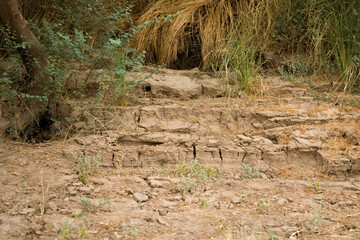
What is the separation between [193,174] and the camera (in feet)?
10.8

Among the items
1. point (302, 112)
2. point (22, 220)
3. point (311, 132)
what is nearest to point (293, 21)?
point (302, 112)

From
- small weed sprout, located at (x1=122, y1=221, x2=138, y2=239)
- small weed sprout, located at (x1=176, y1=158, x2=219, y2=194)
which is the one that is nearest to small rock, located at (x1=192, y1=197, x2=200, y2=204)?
small weed sprout, located at (x1=176, y1=158, x2=219, y2=194)

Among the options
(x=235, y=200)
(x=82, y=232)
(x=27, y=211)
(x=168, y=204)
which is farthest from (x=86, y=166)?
(x=235, y=200)

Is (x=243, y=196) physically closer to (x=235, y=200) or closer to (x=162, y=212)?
(x=235, y=200)

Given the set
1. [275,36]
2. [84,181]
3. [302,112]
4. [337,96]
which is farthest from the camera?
[275,36]

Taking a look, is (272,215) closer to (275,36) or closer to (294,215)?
(294,215)

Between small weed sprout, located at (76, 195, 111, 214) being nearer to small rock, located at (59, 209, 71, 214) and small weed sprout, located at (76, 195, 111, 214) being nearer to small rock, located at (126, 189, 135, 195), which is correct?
small rock, located at (59, 209, 71, 214)

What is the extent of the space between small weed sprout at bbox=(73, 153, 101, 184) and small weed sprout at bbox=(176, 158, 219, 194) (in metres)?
0.73

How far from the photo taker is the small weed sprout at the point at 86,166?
10.5 ft

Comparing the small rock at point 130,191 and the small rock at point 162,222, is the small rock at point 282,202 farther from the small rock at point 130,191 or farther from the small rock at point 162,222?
the small rock at point 130,191

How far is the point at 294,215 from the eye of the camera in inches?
106

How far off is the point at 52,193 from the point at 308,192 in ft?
6.76

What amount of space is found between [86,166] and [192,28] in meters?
2.84

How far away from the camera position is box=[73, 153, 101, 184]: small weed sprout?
320 cm
